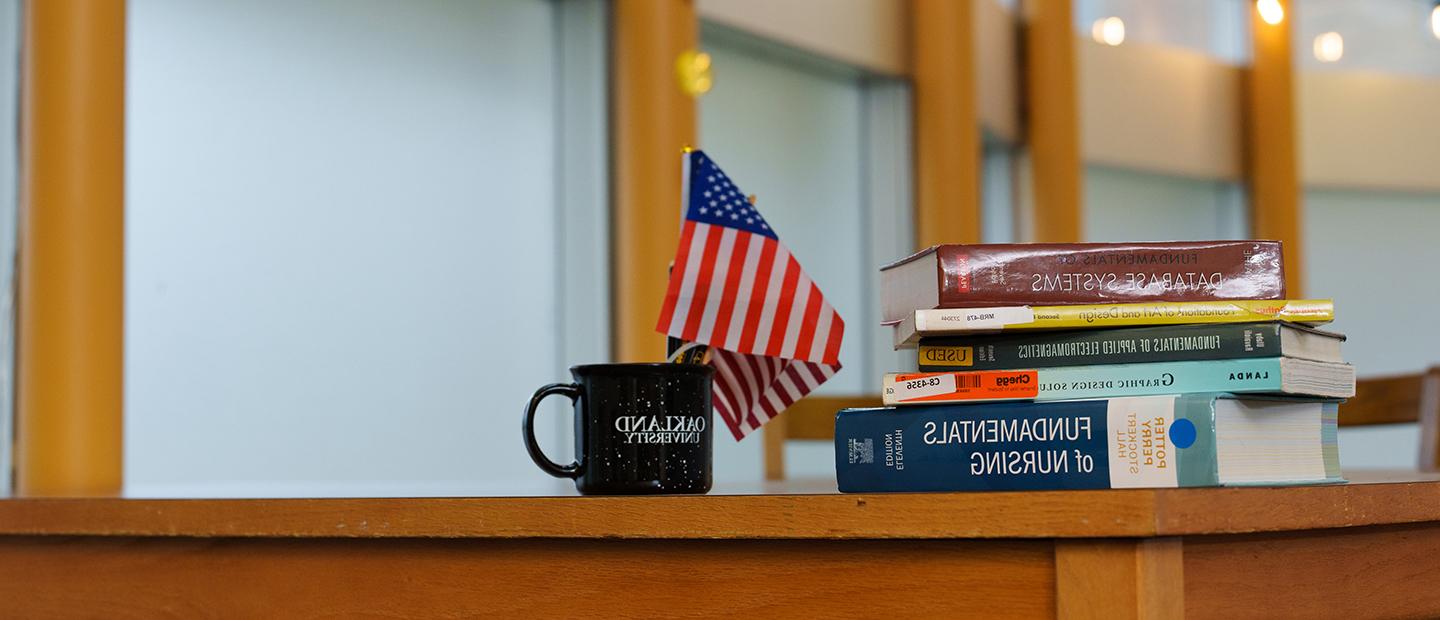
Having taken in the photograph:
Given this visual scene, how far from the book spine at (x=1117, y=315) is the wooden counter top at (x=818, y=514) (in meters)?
0.10

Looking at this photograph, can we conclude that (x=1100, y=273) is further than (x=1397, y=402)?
No

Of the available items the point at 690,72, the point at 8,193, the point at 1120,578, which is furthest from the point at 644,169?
the point at 1120,578

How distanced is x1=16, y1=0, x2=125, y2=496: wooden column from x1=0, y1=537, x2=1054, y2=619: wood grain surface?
1272mm

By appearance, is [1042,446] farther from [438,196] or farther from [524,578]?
[438,196]

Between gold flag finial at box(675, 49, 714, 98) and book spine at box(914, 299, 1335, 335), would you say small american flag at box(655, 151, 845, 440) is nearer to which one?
book spine at box(914, 299, 1335, 335)

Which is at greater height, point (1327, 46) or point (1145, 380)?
point (1327, 46)

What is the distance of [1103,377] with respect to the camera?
0.76 m

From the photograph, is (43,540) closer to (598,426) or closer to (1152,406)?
(598,426)

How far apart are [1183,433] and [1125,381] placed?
0.16 feet

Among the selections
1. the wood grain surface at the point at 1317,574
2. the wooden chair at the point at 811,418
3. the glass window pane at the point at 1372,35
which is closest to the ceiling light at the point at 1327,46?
the glass window pane at the point at 1372,35

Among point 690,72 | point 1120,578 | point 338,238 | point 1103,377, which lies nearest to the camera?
point 1120,578

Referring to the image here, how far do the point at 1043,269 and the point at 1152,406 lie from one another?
0.11 m

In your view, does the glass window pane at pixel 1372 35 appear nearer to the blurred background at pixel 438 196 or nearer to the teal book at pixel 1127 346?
the blurred background at pixel 438 196

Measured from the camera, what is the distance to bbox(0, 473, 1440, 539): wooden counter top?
26.0 inches
